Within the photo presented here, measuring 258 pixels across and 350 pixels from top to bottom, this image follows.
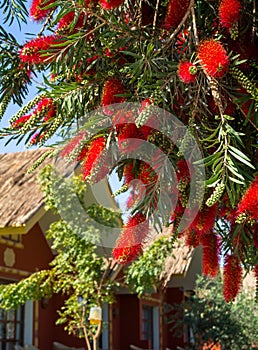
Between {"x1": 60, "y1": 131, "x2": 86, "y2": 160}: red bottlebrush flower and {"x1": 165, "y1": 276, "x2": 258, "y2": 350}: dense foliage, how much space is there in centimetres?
1170

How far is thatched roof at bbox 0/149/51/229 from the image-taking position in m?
7.92

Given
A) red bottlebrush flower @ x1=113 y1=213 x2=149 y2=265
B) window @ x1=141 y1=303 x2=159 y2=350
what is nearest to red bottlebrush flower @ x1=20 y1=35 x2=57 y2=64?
red bottlebrush flower @ x1=113 y1=213 x2=149 y2=265

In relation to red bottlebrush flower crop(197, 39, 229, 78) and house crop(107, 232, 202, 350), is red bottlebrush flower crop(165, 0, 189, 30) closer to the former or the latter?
Result: red bottlebrush flower crop(197, 39, 229, 78)

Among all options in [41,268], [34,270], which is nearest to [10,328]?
[34,270]

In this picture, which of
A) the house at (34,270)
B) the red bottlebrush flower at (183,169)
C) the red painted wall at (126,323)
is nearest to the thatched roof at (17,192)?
the house at (34,270)

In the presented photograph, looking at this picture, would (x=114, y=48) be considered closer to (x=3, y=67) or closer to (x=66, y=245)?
(x=3, y=67)

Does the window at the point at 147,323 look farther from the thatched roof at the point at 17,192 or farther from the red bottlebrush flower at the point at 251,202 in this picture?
the red bottlebrush flower at the point at 251,202

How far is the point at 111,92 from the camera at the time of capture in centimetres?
125

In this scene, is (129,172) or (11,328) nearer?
(129,172)

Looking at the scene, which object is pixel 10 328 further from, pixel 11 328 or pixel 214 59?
pixel 214 59

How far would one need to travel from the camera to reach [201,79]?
1.23m

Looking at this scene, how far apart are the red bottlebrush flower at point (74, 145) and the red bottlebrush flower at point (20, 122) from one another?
0.47ft

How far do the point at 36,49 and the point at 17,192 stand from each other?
306 inches

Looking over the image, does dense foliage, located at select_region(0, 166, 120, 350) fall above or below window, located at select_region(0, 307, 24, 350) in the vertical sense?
above
